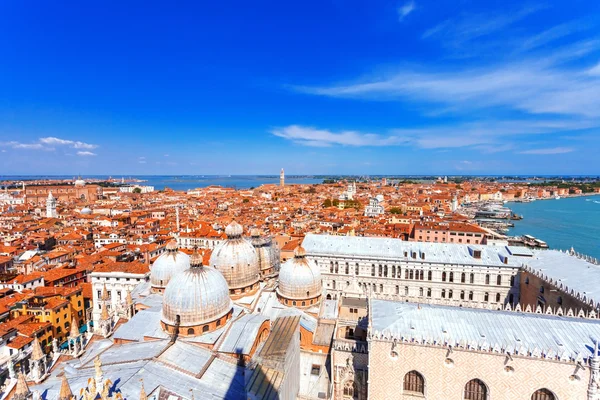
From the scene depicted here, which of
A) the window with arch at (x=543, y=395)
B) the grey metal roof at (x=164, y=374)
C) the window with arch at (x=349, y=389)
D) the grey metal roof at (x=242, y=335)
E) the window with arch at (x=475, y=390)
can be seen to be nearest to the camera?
the grey metal roof at (x=164, y=374)

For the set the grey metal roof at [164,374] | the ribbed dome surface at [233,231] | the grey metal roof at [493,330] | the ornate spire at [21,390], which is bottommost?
the grey metal roof at [164,374]

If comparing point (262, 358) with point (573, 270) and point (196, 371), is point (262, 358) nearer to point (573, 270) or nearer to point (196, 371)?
point (196, 371)

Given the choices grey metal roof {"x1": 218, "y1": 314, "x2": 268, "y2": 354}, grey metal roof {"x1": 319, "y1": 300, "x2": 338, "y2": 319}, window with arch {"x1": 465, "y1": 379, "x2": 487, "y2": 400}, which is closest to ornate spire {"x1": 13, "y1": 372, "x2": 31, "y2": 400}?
grey metal roof {"x1": 218, "y1": 314, "x2": 268, "y2": 354}

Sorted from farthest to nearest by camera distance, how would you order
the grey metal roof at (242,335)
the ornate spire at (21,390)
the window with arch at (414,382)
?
the grey metal roof at (242,335) → the window with arch at (414,382) → the ornate spire at (21,390)

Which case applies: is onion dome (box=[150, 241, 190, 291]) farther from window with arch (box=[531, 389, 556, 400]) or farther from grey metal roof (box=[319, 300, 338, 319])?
window with arch (box=[531, 389, 556, 400])

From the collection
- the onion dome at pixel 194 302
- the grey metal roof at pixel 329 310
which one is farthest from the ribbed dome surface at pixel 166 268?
the grey metal roof at pixel 329 310

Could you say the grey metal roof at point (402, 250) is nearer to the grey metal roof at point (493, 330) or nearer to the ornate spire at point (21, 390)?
the grey metal roof at point (493, 330)

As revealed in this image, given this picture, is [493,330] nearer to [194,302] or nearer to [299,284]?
[299,284]

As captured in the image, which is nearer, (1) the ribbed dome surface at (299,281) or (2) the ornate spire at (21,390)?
(2) the ornate spire at (21,390)

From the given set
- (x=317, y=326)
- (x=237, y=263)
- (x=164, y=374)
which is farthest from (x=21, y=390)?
(x=317, y=326)
